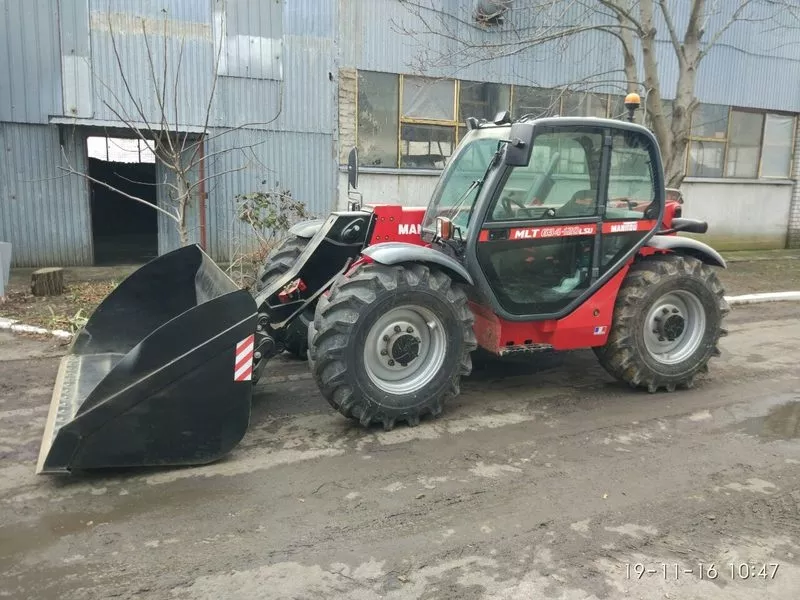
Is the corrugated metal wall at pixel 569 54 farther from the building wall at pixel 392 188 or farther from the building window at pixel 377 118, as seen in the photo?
the building wall at pixel 392 188

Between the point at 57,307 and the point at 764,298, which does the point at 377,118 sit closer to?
the point at 57,307

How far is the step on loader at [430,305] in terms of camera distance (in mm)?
3814

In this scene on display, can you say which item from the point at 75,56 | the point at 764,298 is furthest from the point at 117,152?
the point at 764,298

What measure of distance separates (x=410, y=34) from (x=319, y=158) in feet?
9.25

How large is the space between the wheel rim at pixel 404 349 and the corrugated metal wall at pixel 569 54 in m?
7.35

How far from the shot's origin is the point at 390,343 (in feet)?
15.0

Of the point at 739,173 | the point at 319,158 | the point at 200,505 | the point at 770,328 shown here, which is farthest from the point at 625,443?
the point at 739,173

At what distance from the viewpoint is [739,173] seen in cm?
1609

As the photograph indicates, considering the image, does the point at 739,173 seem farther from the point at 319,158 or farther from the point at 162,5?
the point at 162,5

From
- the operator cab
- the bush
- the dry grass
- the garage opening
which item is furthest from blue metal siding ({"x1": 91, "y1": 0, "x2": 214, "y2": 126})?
the operator cab

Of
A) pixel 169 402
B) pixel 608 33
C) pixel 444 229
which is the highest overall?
pixel 608 33

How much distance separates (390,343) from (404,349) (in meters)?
0.11

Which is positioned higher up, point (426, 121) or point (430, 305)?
point (426, 121)
